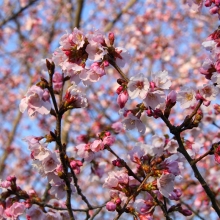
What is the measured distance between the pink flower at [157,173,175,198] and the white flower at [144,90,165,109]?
1.18ft

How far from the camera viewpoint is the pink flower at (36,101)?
5.93 feet

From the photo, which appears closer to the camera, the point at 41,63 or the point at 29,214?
the point at 29,214

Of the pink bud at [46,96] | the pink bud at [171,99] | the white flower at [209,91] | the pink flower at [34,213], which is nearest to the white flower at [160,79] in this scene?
the pink bud at [171,99]

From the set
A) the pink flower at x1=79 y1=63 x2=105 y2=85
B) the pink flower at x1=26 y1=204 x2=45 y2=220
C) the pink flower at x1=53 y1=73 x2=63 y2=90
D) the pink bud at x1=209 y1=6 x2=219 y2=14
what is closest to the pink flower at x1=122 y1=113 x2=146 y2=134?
the pink flower at x1=79 y1=63 x2=105 y2=85

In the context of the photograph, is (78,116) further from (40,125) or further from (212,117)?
(212,117)

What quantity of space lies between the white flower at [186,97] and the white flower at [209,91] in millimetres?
86

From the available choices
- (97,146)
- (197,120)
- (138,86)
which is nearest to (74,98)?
(97,146)

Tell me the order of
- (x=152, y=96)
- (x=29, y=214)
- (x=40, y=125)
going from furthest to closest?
(x=40, y=125)
(x=29, y=214)
(x=152, y=96)

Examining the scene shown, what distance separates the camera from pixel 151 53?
28.8 ft

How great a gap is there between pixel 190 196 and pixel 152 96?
3656mm

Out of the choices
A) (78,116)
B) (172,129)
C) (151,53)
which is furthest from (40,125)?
(172,129)

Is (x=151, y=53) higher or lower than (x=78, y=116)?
higher

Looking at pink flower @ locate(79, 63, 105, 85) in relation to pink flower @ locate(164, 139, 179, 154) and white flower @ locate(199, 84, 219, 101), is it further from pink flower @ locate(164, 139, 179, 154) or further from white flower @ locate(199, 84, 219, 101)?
pink flower @ locate(164, 139, 179, 154)

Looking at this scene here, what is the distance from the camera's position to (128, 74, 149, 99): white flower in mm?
1741
